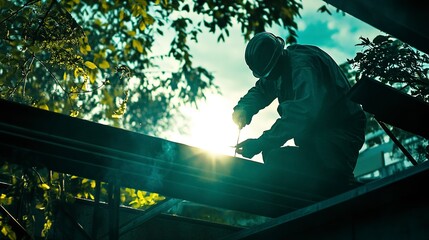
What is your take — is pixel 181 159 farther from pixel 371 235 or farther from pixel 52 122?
pixel 371 235

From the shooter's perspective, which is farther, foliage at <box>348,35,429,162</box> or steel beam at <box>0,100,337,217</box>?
foliage at <box>348,35,429,162</box>

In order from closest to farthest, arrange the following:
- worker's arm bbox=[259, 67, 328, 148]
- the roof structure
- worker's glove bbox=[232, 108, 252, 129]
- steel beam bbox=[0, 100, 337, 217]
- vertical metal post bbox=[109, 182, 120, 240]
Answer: the roof structure, steel beam bbox=[0, 100, 337, 217], vertical metal post bbox=[109, 182, 120, 240], worker's arm bbox=[259, 67, 328, 148], worker's glove bbox=[232, 108, 252, 129]

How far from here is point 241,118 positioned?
20.0ft

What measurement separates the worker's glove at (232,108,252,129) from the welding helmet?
0.62 metres

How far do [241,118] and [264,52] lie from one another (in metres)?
0.91

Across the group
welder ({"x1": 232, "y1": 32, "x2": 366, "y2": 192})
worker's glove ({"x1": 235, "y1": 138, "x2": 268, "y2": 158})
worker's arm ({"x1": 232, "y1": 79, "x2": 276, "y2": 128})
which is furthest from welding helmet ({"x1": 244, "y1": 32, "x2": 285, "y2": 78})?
worker's glove ({"x1": 235, "y1": 138, "x2": 268, "y2": 158})

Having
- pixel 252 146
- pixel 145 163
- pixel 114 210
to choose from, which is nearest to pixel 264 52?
pixel 252 146

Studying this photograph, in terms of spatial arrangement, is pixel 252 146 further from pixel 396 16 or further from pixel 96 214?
pixel 396 16

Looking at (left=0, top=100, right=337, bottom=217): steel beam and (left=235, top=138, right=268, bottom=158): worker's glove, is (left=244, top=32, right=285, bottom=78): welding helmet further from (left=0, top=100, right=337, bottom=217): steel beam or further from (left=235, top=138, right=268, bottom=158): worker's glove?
(left=0, top=100, right=337, bottom=217): steel beam

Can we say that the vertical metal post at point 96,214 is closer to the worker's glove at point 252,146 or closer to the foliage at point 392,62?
the worker's glove at point 252,146

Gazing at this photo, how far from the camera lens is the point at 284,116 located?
4.78m

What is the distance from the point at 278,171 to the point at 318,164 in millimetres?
880

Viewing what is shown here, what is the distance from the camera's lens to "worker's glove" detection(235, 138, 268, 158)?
4805 millimetres

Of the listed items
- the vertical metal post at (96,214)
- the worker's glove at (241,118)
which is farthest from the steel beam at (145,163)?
the worker's glove at (241,118)
